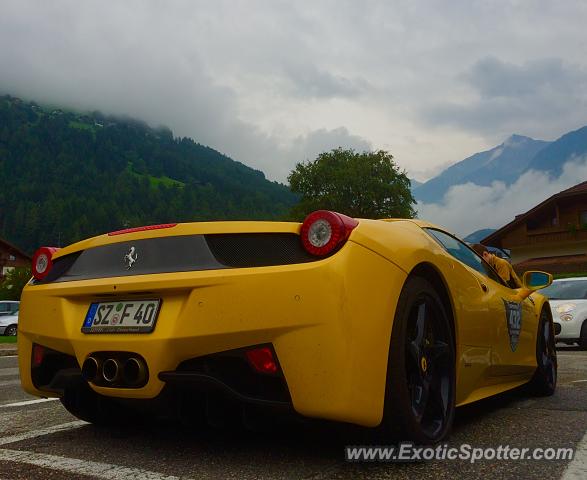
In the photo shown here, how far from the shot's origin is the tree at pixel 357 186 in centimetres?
5503

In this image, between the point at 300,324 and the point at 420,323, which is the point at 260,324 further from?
the point at 420,323

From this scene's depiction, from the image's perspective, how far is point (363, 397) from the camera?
2.19 metres

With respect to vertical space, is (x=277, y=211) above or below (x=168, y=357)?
above

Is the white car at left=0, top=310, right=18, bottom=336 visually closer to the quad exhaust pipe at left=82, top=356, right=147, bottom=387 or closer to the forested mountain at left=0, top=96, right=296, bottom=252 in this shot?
the quad exhaust pipe at left=82, top=356, right=147, bottom=387

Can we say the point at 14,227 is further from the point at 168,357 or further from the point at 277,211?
the point at 168,357

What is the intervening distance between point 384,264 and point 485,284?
1.32 m

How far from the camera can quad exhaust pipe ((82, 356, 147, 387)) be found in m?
2.37

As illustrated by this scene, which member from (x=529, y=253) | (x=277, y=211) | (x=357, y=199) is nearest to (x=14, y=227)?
(x=277, y=211)

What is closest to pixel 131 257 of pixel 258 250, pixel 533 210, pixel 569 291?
pixel 258 250

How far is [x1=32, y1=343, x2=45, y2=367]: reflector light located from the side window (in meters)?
2.00

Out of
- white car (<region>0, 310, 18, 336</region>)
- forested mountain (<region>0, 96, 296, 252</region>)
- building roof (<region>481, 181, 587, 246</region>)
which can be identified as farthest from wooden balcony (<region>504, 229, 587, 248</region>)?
forested mountain (<region>0, 96, 296, 252</region>)

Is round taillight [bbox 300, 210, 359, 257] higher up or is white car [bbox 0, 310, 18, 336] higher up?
round taillight [bbox 300, 210, 359, 257]

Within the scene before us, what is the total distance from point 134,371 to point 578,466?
5.73 ft

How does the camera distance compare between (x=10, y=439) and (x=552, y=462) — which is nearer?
(x=552, y=462)
